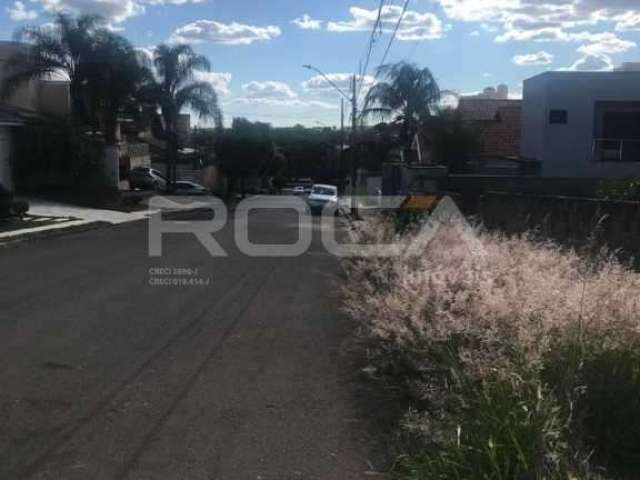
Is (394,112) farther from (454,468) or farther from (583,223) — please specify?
(454,468)

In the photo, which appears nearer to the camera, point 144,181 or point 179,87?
point 179,87

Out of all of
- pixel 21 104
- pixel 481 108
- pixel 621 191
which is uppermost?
pixel 481 108

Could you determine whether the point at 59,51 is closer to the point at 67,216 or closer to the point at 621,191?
the point at 67,216

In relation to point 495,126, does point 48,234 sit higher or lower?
lower

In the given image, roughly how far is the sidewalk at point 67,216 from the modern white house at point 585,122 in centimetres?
1673

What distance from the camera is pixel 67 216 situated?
27.2 meters

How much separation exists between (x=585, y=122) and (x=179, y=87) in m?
21.9

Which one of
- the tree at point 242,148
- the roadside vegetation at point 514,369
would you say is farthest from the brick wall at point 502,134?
the roadside vegetation at point 514,369

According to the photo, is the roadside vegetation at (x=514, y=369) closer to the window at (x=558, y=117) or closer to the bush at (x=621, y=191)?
the bush at (x=621, y=191)

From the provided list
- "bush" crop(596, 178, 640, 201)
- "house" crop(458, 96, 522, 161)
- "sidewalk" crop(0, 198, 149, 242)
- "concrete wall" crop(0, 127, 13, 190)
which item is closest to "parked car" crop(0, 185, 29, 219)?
"sidewalk" crop(0, 198, 149, 242)

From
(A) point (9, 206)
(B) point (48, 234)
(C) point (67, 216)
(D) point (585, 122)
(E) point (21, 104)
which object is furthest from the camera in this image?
(E) point (21, 104)

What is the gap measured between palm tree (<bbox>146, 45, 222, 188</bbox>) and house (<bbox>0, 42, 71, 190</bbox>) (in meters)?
5.00

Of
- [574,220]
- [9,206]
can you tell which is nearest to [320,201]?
[9,206]

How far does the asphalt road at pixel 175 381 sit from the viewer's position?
4.84 metres
